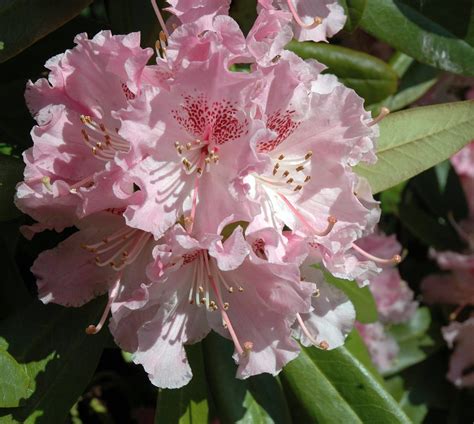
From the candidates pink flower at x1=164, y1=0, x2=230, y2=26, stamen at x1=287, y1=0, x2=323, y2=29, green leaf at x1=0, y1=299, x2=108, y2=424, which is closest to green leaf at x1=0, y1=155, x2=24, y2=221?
green leaf at x1=0, y1=299, x2=108, y2=424

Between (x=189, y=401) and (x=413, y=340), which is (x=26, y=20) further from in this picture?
(x=413, y=340)

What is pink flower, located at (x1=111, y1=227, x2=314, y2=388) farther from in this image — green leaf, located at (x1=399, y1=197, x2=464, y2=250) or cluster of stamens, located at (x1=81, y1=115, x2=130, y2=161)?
green leaf, located at (x1=399, y1=197, x2=464, y2=250)

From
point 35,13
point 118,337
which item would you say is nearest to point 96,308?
point 118,337

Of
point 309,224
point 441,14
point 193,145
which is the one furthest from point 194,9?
point 441,14

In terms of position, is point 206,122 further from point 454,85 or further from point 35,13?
point 454,85

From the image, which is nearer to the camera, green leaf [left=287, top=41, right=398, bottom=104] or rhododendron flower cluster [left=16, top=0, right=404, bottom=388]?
rhododendron flower cluster [left=16, top=0, right=404, bottom=388]

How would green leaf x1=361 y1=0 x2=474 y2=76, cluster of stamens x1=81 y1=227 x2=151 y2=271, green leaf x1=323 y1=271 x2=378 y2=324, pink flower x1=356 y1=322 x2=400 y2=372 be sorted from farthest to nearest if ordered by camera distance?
1. pink flower x1=356 y1=322 x2=400 y2=372
2. green leaf x1=323 y1=271 x2=378 y2=324
3. green leaf x1=361 y1=0 x2=474 y2=76
4. cluster of stamens x1=81 y1=227 x2=151 y2=271
